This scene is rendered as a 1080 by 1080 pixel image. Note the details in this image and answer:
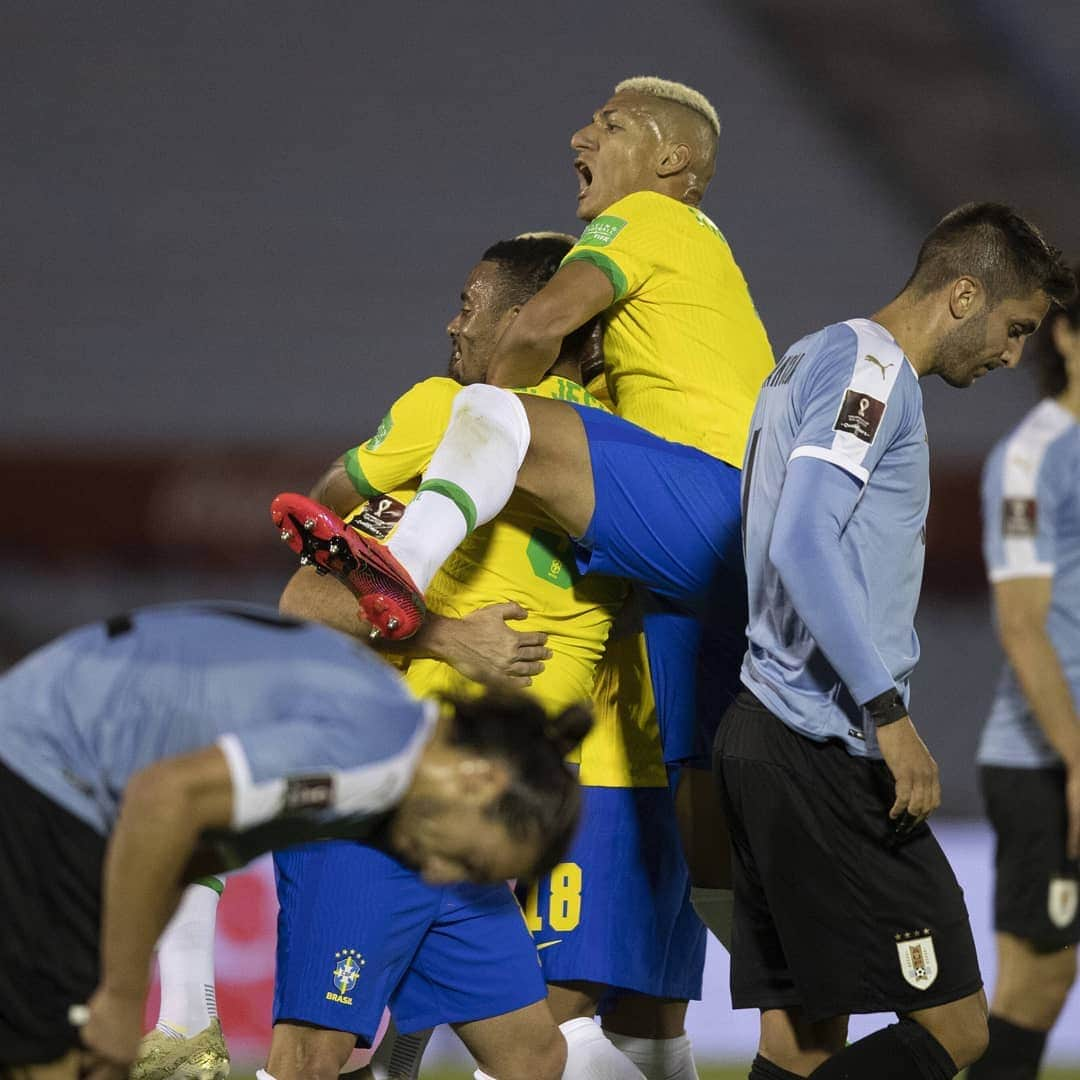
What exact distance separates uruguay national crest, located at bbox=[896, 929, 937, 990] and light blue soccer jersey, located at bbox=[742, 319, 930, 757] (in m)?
0.30

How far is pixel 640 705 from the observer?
372 centimetres

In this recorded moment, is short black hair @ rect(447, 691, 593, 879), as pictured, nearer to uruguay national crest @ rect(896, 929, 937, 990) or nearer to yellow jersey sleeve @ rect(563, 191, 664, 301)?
uruguay national crest @ rect(896, 929, 937, 990)

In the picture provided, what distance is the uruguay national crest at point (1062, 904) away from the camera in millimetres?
4285

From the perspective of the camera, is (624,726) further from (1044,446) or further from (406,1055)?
(1044,446)

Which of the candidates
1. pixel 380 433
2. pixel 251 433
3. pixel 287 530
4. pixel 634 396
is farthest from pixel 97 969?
pixel 251 433

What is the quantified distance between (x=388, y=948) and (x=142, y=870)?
44.5 inches

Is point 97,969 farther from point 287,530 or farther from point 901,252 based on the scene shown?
point 901,252

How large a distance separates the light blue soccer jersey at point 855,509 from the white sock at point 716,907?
2.37ft

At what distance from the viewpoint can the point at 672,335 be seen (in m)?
3.50

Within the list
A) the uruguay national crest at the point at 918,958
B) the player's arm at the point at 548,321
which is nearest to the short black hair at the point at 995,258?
the player's arm at the point at 548,321

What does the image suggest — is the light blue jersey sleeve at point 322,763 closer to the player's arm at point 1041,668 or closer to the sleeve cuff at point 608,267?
the sleeve cuff at point 608,267

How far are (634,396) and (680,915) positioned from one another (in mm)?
1079

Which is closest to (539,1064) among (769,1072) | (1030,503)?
(769,1072)

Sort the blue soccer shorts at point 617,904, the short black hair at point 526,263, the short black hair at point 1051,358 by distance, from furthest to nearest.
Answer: the short black hair at point 1051,358, the short black hair at point 526,263, the blue soccer shorts at point 617,904
